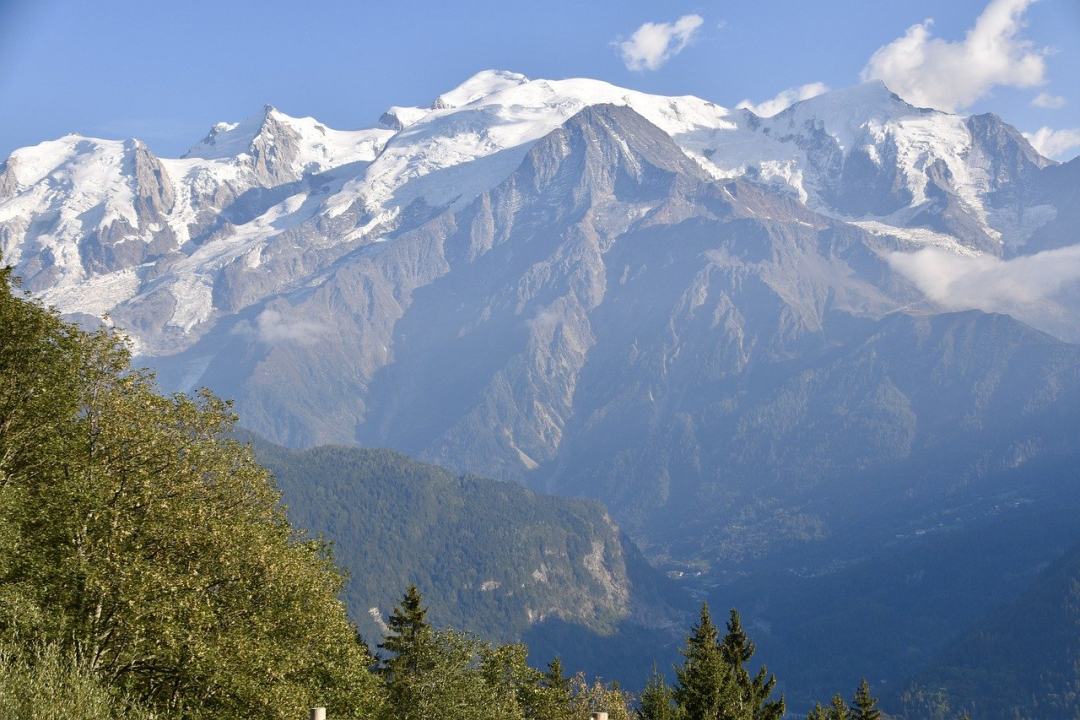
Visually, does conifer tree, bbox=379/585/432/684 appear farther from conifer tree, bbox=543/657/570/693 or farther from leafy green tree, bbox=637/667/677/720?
leafy green tree, bbox=637/667/677/720

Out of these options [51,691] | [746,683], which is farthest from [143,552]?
[746,683]

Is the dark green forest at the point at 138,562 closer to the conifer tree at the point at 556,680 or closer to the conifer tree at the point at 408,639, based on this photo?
the conifer tree at the point at 408,639

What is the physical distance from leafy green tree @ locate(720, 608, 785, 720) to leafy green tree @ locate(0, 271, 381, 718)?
2843 cm

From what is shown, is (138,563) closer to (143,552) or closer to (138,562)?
(138,562)

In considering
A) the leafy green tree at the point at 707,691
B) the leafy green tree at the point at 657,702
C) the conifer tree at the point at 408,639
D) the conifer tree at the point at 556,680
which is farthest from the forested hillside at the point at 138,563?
the conifer tree at the point at 556,680

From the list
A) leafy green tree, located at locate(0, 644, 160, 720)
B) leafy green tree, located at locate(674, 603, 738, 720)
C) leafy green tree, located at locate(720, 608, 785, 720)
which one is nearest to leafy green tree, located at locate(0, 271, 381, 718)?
leafy green tree, located at locate(0, 644, 160, 720)

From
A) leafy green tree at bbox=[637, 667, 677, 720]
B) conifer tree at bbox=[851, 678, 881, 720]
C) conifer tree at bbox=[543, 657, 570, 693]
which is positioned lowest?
leafy green tree at bbox=[637, 667, 677, 720]

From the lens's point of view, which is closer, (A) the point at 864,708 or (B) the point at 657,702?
(B) the point at 657,702

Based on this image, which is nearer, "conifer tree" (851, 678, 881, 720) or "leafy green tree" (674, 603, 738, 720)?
"leafy green tree" (674, 603, 738, 720)

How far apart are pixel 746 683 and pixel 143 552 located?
152ft

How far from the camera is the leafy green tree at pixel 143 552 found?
3819 cm

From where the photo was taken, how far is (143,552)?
40031 millimetres

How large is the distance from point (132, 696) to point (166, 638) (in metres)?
3.10

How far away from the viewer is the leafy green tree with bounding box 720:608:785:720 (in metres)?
67.3
